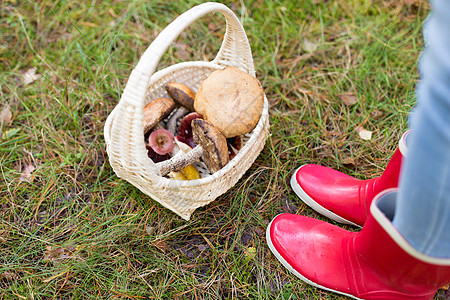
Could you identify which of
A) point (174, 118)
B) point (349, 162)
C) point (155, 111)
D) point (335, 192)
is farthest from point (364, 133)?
point (155, 111)

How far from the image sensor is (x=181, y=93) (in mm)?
1971

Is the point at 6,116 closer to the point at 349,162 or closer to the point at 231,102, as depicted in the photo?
the point at 231,102

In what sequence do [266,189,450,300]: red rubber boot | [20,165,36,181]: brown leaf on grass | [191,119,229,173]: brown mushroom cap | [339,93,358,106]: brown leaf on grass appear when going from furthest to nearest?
[339,93,358,106]: brown leaf on grass → [20,165,36,181]: brown leaf on grass → [191,119,229,173]: brown mushroom cap → [266,189,450,300]: red rubber boot

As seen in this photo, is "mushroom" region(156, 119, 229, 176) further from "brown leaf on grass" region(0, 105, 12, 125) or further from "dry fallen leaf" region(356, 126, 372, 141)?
"brown leaf on grass" region(0, 105, 12, 125)

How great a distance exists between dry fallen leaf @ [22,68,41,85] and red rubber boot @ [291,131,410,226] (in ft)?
6.71

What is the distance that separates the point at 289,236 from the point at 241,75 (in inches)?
35.3

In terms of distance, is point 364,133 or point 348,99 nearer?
point 364,133

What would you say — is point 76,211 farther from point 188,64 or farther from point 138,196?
point 188,64

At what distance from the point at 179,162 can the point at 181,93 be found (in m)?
0.45

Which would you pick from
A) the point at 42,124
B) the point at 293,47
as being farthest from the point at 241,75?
the point at 42,124

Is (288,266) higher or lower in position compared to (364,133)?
lower

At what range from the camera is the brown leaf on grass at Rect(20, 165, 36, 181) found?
209 centimetres

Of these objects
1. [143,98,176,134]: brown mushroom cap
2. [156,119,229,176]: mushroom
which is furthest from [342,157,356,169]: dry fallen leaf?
[143,98,176,134]: brown mushroom cap

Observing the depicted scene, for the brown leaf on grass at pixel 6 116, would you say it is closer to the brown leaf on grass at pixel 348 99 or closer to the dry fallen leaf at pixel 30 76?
the dry fallen leaf at pixel 30 76
